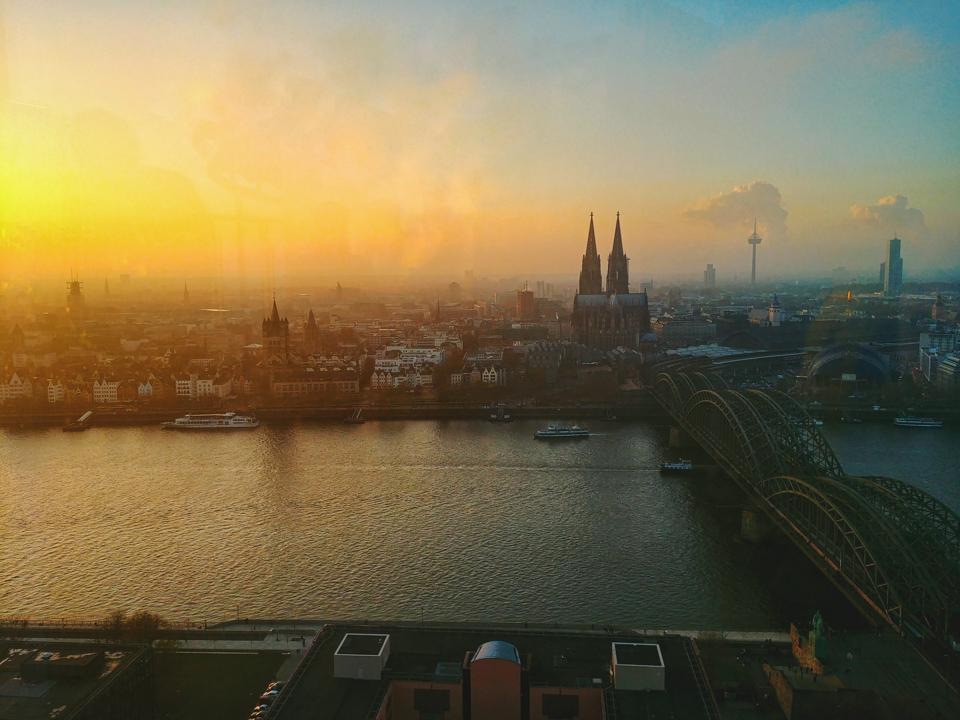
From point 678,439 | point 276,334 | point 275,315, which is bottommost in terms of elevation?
point 678,439

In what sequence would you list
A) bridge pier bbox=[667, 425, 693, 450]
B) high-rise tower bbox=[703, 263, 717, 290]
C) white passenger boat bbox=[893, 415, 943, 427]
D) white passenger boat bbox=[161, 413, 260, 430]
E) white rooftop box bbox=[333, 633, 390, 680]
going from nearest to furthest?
white rooftop box bbox=[333, 633, 390, 680]
bridge pier bbox=[667, 425, 693, 450]
white passenger boat bbox=[893, 415, 943, 427]
white passenger boat bbox=[161, 413, 260, 430]
high-rise tower bbox=[703, 263, 717, 290]

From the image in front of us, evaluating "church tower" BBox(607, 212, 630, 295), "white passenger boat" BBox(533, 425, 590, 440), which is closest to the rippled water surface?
"white passenger boat" BBox(533, 425, 590, 440)

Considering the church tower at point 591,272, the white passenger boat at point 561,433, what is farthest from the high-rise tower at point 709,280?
the white passenger boat at point 561,433

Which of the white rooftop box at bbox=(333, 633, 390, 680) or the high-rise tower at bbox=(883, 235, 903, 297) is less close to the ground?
the high-rise tower at bbox=(883, 235, 903, 297)

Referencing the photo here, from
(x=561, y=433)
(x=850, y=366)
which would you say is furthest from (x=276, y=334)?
(x=850, y=366)

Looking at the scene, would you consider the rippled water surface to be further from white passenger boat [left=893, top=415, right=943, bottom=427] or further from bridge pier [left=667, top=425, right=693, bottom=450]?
white passenger boat [left=893, top=415, right=943, bottom=427]

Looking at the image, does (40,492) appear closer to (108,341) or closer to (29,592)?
(29,592)

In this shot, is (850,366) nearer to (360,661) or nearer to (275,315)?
(275,315)
